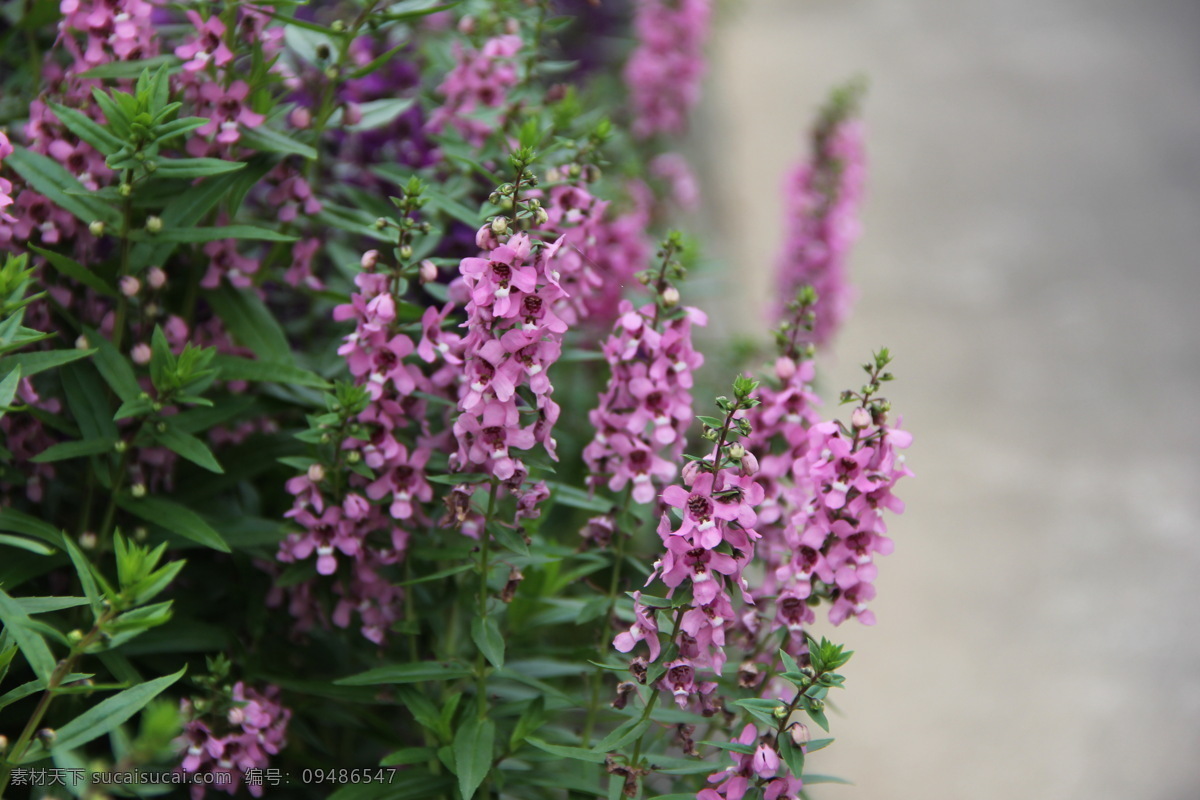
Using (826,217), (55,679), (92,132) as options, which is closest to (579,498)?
(55,679)

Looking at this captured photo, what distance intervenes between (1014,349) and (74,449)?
489 centimetres

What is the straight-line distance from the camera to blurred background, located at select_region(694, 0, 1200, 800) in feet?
12.8

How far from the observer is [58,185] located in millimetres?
1937

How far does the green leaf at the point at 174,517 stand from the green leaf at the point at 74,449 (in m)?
0.10

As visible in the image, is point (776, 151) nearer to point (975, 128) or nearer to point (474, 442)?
point (975, 128)

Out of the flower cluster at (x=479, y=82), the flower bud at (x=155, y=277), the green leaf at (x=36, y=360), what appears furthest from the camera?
the flower cluster at (x=479, y=82)

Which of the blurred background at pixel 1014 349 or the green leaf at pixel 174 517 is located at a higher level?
the blurred background at pixel 1014 349

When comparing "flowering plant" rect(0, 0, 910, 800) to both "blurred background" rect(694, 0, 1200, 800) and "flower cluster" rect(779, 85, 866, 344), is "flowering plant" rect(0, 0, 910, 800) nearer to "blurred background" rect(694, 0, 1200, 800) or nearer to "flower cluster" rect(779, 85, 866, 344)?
"flower cluster" rect(779, 85, 866, 344)

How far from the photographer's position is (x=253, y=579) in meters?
2.15

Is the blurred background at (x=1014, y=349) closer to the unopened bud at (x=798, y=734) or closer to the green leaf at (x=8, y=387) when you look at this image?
the unopened bud at (x=798, y=734)

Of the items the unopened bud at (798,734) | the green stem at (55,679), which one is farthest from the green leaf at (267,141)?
the unopened bud at (798,734)

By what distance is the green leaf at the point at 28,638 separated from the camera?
4.90ft

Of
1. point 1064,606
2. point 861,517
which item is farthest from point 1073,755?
point 861,517

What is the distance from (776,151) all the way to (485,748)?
6.00m
